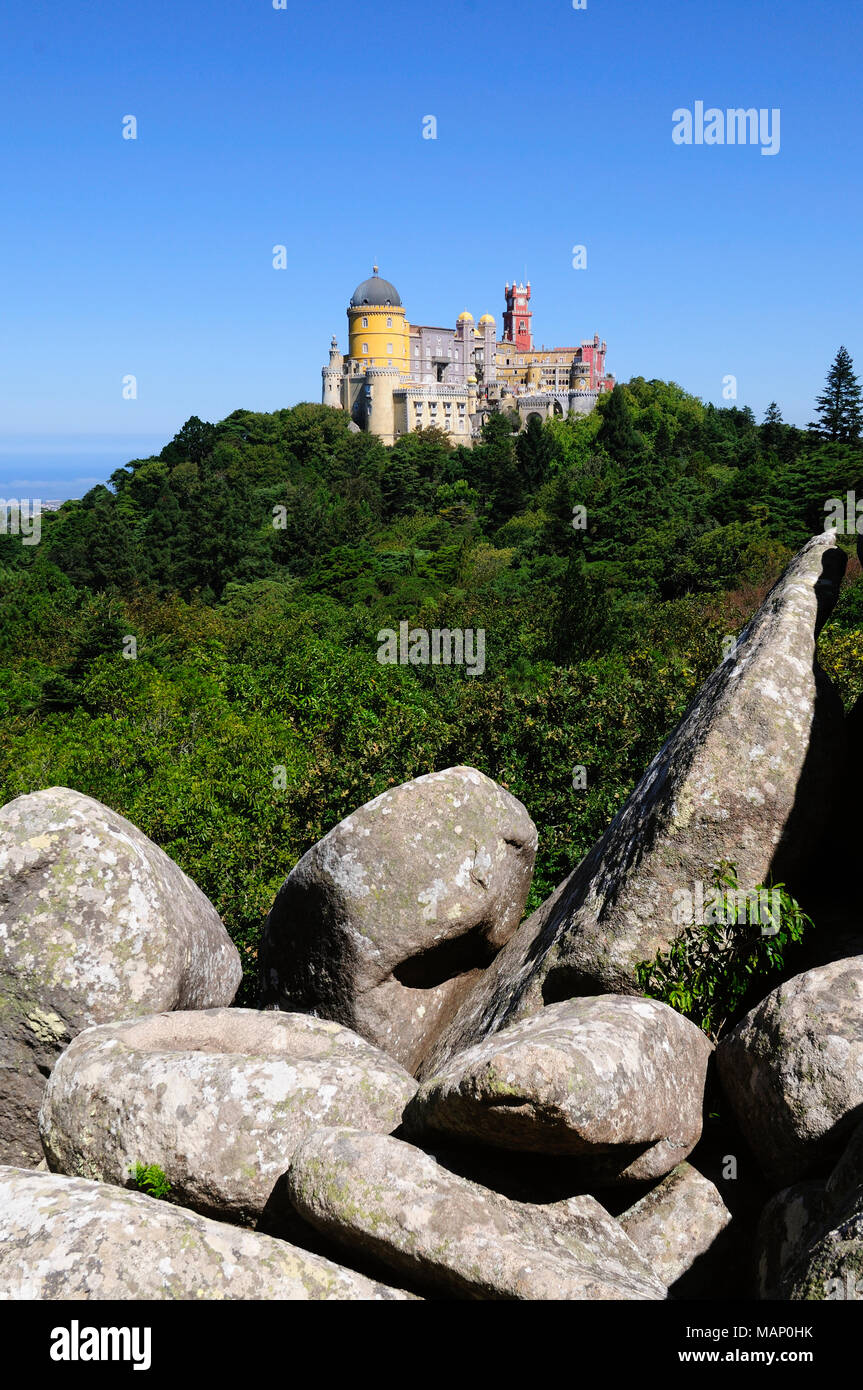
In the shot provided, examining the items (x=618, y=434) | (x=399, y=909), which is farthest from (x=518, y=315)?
(x=399, y=909)

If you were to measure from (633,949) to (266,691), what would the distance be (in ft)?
91.5

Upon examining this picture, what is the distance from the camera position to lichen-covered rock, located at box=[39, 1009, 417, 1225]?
6.44 meters

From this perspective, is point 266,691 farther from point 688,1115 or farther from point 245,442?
point 245,442

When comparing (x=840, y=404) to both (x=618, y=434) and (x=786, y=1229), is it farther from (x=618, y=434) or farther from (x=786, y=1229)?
(x=786, y=1229)

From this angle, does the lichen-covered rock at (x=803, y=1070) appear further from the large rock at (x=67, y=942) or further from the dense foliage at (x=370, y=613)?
the dense foliage at (x=370, y=613)

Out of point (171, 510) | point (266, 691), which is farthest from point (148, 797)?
point (171, 510)

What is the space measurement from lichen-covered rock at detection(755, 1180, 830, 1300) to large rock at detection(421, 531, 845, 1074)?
1.91 metres

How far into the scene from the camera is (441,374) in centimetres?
14050

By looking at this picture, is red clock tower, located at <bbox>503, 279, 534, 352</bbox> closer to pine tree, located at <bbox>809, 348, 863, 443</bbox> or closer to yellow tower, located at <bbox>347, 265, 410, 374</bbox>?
yellow tower, located at <bbox>347, 265, 410, 374</bbox>

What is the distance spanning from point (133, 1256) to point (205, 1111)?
1.41 meters

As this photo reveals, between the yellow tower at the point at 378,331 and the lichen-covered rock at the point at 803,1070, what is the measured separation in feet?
431

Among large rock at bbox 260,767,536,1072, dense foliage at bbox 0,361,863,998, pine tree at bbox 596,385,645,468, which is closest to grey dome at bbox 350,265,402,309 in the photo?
dense foliage at bbox 0,361,863,998

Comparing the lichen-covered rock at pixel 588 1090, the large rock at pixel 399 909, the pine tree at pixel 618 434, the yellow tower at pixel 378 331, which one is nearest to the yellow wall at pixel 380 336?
the yellow tower at pixel 378 331
